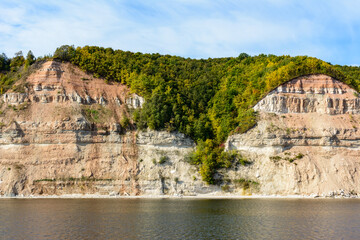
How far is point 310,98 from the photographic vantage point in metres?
77.2

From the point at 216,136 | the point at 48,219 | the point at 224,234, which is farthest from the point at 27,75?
the point at 224,234

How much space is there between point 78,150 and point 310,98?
147 feet

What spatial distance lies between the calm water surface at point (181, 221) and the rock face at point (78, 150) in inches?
671

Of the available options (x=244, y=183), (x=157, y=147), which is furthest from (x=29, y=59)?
(x=244, y=183)

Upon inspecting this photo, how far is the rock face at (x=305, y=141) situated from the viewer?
220 ft

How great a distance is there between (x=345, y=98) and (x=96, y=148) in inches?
1911

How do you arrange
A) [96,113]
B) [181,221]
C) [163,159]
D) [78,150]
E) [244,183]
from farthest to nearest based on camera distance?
[96,113], [163,159], [78,150], [244,183], [181,221]

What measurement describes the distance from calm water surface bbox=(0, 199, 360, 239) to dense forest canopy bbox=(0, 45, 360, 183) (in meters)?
23.0

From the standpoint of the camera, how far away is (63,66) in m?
84.1

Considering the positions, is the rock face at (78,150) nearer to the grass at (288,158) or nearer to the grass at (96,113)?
the grass at (96,113)

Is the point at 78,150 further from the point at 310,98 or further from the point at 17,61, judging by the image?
the point at 310,98

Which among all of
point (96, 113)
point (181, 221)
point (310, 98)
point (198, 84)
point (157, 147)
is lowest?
point (181, 221)

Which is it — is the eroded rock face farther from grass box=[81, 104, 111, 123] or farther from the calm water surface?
grass box=[81, 104, 111, 123]

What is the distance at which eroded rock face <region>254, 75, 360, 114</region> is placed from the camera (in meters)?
76.4
